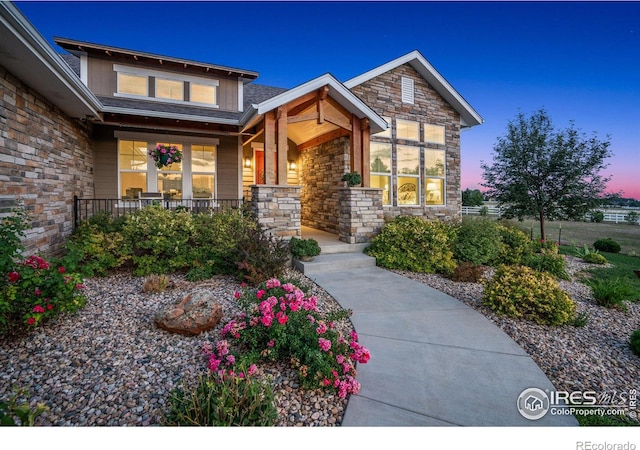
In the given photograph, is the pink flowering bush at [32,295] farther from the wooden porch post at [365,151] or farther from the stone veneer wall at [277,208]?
the wooden porch post at [365,151]

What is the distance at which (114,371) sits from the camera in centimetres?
252

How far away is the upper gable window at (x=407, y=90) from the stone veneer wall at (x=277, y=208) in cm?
585

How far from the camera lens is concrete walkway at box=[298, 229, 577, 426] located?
2107 mm

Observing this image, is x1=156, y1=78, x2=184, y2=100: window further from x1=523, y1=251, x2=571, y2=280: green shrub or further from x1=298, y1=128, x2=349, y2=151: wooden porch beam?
x1=523, y1=251, x2=571, y2=280: green shrub

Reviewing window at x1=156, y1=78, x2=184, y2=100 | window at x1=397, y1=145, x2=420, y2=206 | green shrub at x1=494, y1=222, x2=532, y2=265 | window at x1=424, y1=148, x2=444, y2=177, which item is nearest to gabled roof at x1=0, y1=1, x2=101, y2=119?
window at x1=156, y1=78, x2=184, y2=100

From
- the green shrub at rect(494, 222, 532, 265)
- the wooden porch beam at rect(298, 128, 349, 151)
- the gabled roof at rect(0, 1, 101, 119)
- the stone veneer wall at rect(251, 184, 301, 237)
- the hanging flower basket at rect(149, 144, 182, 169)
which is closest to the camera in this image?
the gabled roof at rect(0, 1, 101, 119)

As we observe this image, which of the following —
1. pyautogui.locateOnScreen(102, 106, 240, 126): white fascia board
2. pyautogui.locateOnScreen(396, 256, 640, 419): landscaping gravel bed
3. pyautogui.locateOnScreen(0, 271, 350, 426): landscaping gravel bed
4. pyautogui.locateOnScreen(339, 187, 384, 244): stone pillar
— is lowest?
pyautogui.locateOnScreen(396, 256, 640, 419): landscaping gravel bed

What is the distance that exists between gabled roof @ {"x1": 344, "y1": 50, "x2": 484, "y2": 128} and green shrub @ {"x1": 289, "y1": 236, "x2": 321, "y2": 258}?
533 cm

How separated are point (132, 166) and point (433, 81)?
32.4 feet

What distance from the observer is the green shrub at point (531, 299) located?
3689mm

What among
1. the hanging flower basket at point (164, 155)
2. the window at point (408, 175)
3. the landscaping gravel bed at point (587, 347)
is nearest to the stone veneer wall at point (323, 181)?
the window at point (408, 175)

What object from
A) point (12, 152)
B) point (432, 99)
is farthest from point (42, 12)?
point (432, 99)
